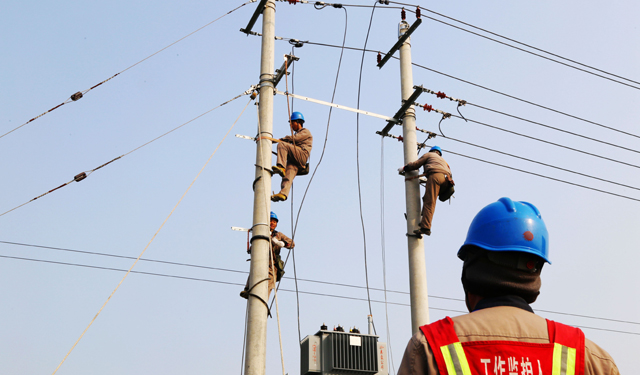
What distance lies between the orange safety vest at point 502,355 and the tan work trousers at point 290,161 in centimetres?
666

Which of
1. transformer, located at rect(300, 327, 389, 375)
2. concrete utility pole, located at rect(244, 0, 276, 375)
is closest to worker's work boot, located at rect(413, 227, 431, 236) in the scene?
transformer, located at rect(300, 327, 389, 375)

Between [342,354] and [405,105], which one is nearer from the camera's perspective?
[342,354]

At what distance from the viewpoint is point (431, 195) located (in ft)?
28.8

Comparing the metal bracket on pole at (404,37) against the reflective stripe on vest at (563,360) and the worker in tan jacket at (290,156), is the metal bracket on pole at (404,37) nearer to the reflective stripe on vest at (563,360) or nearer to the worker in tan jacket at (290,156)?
the worker in tan jacket at (290,156)

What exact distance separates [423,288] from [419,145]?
117 inches

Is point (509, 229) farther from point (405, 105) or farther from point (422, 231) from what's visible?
point (405, 105)

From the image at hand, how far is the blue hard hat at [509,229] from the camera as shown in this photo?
2.38 meters

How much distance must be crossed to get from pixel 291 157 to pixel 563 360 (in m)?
7.13

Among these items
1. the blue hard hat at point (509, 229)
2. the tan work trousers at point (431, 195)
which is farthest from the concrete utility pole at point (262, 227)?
the blue hard hat at point (509, 229)

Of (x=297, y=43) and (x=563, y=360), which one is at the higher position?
→ (x=297, y=43)

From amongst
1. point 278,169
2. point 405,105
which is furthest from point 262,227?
point 405,105

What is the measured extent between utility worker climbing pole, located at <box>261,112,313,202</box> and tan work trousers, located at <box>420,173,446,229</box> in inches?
72.3

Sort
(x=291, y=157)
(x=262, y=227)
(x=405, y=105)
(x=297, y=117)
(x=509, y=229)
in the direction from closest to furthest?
(x=509, y=229)
(x=262, y=227)
(x=291, y=157)
(x=405, y=105)
(x=297, y=117)

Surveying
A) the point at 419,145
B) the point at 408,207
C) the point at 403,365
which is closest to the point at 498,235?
the point at 403,365
